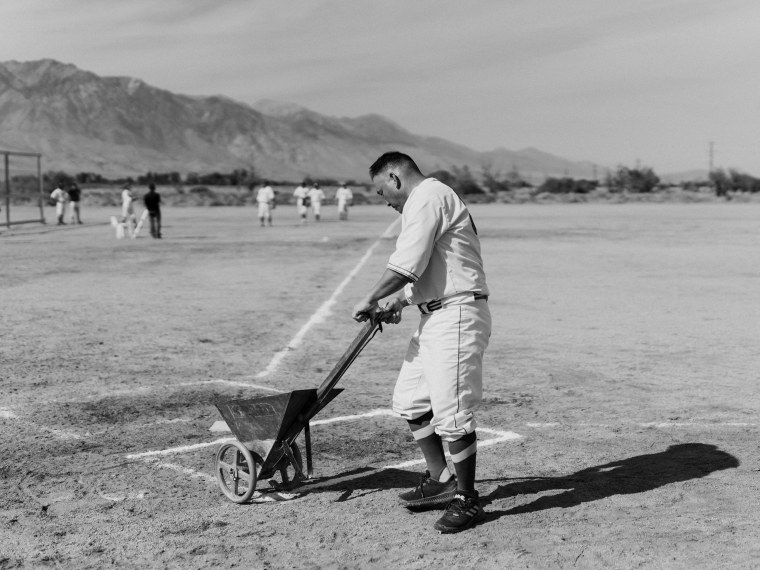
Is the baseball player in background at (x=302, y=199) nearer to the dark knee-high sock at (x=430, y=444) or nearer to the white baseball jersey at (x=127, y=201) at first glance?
the white baseball jersey at (x=127, y=201)

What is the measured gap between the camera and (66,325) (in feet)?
40.7

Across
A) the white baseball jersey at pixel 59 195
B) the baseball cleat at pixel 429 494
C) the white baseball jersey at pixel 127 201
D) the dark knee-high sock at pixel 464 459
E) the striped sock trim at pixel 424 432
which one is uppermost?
the white baseball jersey at pixel 59 195

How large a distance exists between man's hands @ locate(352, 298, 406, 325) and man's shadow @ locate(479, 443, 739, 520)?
3.89 feet

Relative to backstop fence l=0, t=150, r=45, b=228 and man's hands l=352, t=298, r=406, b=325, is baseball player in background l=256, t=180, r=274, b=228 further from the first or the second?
man's hands l=352, t=298, r=406, b=325

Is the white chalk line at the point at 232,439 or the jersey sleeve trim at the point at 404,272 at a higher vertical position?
the jersey sleeve trim at the point at 404,272

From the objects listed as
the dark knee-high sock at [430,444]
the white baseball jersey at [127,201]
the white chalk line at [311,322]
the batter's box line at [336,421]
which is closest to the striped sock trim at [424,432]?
the dark knee-high sock at [430,444]

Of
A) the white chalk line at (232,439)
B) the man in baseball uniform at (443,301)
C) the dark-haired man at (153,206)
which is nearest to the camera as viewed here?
the man in baseball uniform at (443,301)

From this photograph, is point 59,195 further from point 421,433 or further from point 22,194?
point 421,433

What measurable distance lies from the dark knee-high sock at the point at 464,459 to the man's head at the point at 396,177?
4.22ft

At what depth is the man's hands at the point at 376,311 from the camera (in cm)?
516

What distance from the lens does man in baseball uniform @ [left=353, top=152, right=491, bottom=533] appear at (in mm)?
5055

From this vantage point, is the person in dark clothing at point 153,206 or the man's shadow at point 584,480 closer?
the man's shadow at point 584,480

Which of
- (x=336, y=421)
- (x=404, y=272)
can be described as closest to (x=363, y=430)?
(x=336, y=421)

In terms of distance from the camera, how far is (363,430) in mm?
7246
